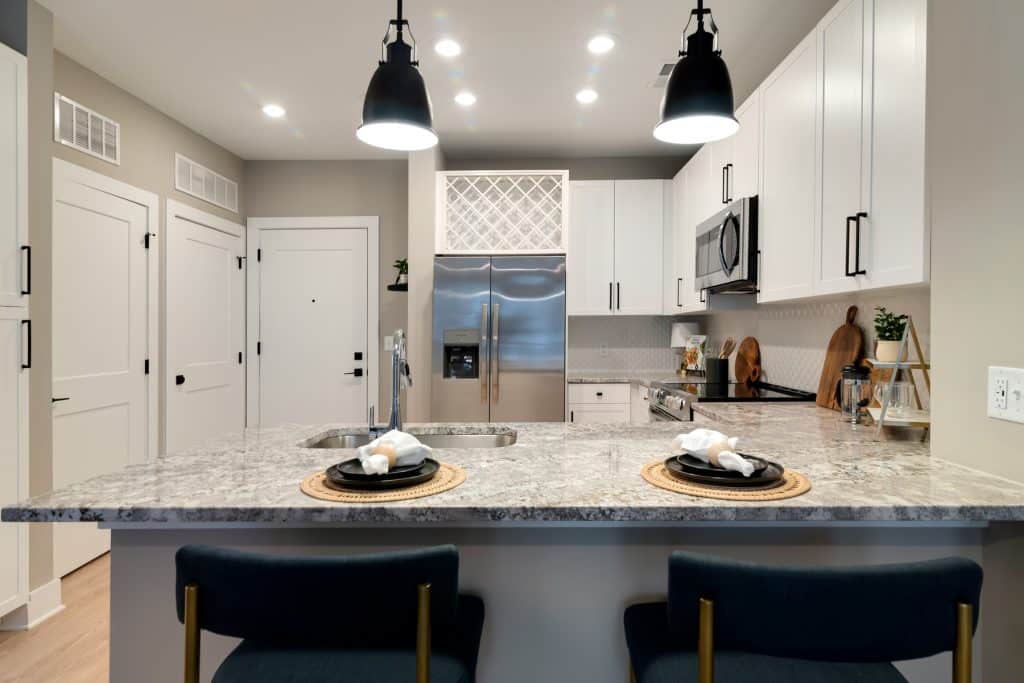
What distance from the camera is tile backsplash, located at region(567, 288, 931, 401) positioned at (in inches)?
90.3

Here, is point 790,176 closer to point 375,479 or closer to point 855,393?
point 855,393

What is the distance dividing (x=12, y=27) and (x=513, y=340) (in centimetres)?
279

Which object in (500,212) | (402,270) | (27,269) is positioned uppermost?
(500,212)

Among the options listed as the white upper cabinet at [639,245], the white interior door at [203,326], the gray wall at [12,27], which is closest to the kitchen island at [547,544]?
the gray wall at [12,27]

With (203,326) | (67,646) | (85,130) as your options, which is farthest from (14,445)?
(203,326)

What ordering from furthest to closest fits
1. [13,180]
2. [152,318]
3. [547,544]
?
[152,318], [13,180], [547,544]

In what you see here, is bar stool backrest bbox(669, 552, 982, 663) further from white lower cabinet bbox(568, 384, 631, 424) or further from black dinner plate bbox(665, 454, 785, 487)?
white lower cabinet bbox(568, 384, 631, 424)

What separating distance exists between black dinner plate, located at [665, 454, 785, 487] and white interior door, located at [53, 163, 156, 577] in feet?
10.0

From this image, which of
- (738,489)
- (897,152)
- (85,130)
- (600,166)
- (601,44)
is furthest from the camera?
(600,166)

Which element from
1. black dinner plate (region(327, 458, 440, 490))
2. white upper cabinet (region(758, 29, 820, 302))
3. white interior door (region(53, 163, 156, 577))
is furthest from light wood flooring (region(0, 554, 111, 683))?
white upper cabinet (region(758, 29, 820, 302))

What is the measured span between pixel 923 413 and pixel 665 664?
1241mm

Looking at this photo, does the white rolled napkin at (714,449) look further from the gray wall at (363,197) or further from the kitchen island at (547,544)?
the gray wall at (363,197)

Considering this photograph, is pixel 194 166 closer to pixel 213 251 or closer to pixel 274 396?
pixel 213 251

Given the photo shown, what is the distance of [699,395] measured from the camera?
110 inches
